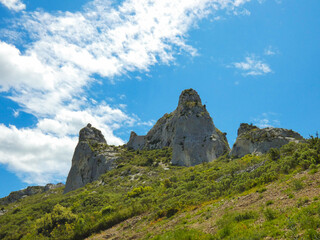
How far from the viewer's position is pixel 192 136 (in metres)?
65.2

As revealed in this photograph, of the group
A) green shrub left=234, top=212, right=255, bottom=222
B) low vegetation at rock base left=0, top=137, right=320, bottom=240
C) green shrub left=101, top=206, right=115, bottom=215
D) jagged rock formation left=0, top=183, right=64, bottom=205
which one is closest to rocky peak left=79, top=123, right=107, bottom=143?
jagged rock formation left=0, top=183, right=64, bottom=205

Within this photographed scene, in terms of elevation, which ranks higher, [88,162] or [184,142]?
[88,162]

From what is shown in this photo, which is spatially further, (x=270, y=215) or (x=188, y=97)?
(x=188, y=97)

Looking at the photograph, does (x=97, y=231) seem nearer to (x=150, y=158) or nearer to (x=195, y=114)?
(x=150, y=158)

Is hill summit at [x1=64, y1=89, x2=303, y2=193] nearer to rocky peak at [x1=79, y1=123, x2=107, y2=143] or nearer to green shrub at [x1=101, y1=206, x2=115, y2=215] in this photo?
rocky peak at [x1=79, y1=123, x2=107, y2=143]

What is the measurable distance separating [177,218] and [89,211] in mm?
16420

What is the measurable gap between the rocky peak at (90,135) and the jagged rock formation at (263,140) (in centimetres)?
5706

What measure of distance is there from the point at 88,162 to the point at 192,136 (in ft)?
119

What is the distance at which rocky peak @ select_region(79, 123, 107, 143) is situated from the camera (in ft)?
288

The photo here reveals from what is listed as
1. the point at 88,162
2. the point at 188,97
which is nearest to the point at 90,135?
the point at 88,162

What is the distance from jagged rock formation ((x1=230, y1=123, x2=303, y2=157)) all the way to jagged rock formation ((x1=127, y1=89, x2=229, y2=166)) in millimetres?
13215

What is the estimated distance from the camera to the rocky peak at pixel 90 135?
3453 inches

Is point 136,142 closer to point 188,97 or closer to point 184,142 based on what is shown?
point 188,97

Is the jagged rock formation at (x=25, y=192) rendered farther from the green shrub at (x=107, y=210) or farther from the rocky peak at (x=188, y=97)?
the green shrub at (x=107, y=210)
